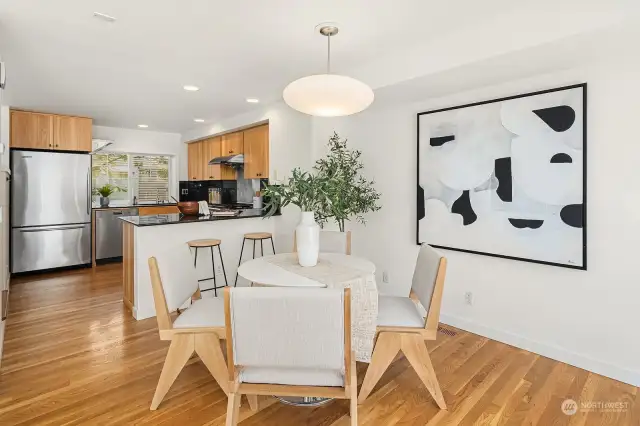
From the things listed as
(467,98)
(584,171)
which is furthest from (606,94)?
(467,98)

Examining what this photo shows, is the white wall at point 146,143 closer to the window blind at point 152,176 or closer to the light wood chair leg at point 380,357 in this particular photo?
the window blind at point 152,176

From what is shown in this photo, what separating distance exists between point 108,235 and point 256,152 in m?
2.83

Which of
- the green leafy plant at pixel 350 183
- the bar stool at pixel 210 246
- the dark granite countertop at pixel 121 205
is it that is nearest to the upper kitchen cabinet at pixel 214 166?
the dark granite countertop at pixel 121 205

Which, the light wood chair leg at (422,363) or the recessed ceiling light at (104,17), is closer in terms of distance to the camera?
the light wood chair leg at (422,363)

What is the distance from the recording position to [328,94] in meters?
2.22

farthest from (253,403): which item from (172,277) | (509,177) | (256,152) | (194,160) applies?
(194,160)

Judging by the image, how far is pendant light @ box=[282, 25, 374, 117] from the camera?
218cm

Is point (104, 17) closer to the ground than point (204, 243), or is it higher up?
higher up

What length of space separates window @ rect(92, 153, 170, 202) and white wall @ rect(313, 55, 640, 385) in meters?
5.15

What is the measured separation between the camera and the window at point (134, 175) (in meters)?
6.40

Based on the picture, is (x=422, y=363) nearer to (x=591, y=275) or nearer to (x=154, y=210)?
(x=591, y=275)

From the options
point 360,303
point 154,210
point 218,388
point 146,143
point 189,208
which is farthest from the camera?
point 146,143

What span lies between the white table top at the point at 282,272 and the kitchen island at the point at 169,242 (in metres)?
1.02

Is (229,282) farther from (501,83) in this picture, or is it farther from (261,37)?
(501,83)
